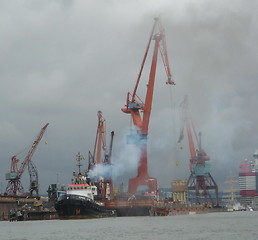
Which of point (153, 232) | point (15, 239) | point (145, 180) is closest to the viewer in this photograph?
point (15, 239)

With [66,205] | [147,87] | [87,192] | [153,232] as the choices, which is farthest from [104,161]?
[153,232]

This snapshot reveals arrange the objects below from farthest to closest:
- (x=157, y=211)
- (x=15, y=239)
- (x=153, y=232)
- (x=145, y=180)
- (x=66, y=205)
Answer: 1. (x=145, y=180)
2. (x=157, y=211)
3. (x=66, y=205)
4. (x=153, y=232)
5. (x=15, y=239)

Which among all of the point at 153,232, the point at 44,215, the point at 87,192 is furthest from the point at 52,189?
the point at 153,232

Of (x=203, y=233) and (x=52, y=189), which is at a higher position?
(x=52, y=189)

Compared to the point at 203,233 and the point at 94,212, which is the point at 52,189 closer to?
the point at 94,212

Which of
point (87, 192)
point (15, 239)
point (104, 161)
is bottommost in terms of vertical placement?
point (15, 239)

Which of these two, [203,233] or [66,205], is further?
[66,205]

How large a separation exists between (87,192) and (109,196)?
30835mm

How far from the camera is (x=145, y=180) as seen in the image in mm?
186625

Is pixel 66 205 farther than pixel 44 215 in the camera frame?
No

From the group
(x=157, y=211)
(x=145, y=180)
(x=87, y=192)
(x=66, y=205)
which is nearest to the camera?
(x=66, y=205)

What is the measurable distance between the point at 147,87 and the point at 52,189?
44.6m

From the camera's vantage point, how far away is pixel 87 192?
150 meters

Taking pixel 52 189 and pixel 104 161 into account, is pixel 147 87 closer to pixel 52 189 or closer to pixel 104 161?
pixel 104 161
